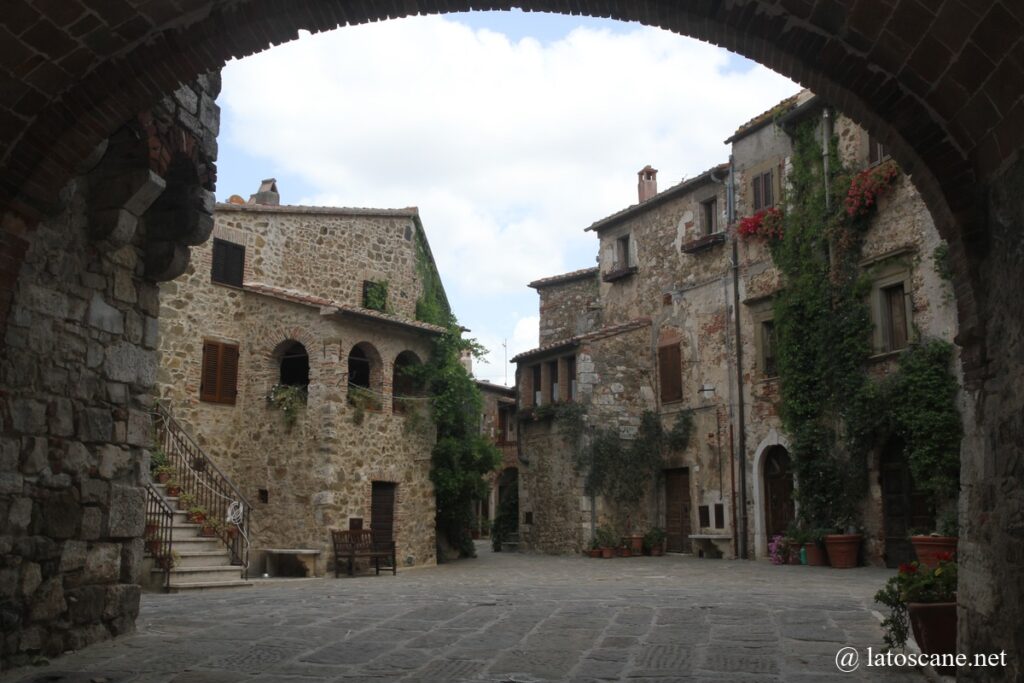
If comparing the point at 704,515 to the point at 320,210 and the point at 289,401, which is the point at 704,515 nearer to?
the point at 289,401

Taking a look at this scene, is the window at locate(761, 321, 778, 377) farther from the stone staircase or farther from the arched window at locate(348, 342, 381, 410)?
the stone staircase

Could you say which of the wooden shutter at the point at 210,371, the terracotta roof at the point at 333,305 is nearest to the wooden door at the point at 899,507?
the terracotta roof at the point at 333,305

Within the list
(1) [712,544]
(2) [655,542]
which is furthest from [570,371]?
(1) [712,544]

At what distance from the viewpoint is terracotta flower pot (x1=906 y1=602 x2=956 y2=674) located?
5344 mm

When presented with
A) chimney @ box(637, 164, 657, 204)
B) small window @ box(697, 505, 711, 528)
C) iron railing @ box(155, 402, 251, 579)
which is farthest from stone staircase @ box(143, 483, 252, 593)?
chimney @ box(637, 164, 657, 204)

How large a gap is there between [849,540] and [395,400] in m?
9.02

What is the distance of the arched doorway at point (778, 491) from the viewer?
18312mm

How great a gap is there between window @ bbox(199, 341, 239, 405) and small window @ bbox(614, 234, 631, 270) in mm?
11165

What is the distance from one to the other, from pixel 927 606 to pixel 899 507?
11.2 meters

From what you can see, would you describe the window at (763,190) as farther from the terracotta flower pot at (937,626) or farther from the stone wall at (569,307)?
the terracotta flower pot at (937,626)

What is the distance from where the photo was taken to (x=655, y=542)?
832 inches

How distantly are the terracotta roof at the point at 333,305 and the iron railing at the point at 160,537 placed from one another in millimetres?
5085

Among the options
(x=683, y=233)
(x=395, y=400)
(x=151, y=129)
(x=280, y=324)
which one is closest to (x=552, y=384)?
(x=683, y=233)

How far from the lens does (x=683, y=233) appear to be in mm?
22062
